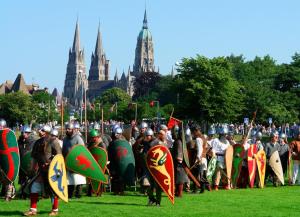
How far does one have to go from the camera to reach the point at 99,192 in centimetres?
1515

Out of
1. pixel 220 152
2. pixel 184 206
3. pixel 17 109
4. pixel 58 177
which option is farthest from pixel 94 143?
pixel 17 109

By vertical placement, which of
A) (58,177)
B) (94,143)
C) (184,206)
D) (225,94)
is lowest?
(184,206)

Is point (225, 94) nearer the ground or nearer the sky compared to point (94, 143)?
nearer the sky

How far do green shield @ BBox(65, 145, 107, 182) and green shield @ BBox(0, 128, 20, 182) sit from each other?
3.61 ft

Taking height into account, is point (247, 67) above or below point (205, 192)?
above

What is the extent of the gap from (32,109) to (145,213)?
84.7 meters

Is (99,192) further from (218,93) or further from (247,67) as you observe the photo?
(247,67)

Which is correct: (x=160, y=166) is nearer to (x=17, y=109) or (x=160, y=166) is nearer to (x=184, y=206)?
(x=184, y=206)

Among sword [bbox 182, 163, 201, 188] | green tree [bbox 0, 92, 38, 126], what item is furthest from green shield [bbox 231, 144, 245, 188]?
green tree [bbox 0, 92, 38, 126]

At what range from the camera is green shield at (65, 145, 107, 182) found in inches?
532

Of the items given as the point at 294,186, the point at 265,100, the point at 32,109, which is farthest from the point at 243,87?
the point at 294,186

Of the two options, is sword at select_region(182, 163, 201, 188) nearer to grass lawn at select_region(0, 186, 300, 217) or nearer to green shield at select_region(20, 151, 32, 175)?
grass lawn at select_region(0, 186, 300, 217)

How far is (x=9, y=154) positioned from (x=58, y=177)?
6.00ft

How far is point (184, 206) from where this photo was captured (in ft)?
43.2
